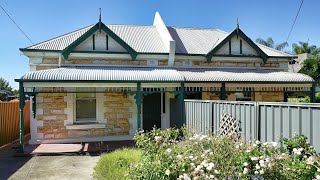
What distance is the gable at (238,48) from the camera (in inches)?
571

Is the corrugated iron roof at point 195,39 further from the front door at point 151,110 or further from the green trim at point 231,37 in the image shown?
the front door at point 151,110

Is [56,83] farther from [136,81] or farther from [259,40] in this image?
[259,40]

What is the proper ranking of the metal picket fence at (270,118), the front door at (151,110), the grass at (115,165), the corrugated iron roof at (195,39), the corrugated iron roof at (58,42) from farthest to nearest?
the corrugated iron roof at (195,39)
the front door at (151,110)
the corrugated iron roof at (58,42)
the grass at (115,165)
the metal picket fence at (270,118)

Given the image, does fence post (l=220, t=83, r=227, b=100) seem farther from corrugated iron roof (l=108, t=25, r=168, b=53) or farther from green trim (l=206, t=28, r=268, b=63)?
corrugated iron roof (l=108, t=25, r=168, b=53)

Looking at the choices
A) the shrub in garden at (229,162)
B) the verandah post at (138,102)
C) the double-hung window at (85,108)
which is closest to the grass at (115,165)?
the shrub in garden at (229,162)

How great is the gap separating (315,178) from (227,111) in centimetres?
382

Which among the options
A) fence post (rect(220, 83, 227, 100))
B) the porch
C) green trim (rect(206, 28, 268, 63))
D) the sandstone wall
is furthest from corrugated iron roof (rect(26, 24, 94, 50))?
fence post (rect(220, 83, 227, 100))

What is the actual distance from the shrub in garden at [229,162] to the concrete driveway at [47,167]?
3.50 m

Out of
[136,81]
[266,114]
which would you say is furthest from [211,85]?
[266,114]

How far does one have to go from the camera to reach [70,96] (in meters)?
12.3

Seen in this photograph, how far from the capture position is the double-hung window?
12578mm

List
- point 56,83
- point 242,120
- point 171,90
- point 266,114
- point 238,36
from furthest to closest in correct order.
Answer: point 238,36, point 171,90, point 56,83, point 242,120, point 266,114

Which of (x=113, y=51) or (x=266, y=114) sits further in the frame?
(x=113, y=51)

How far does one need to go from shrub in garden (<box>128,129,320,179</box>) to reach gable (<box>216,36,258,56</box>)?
10.4m
